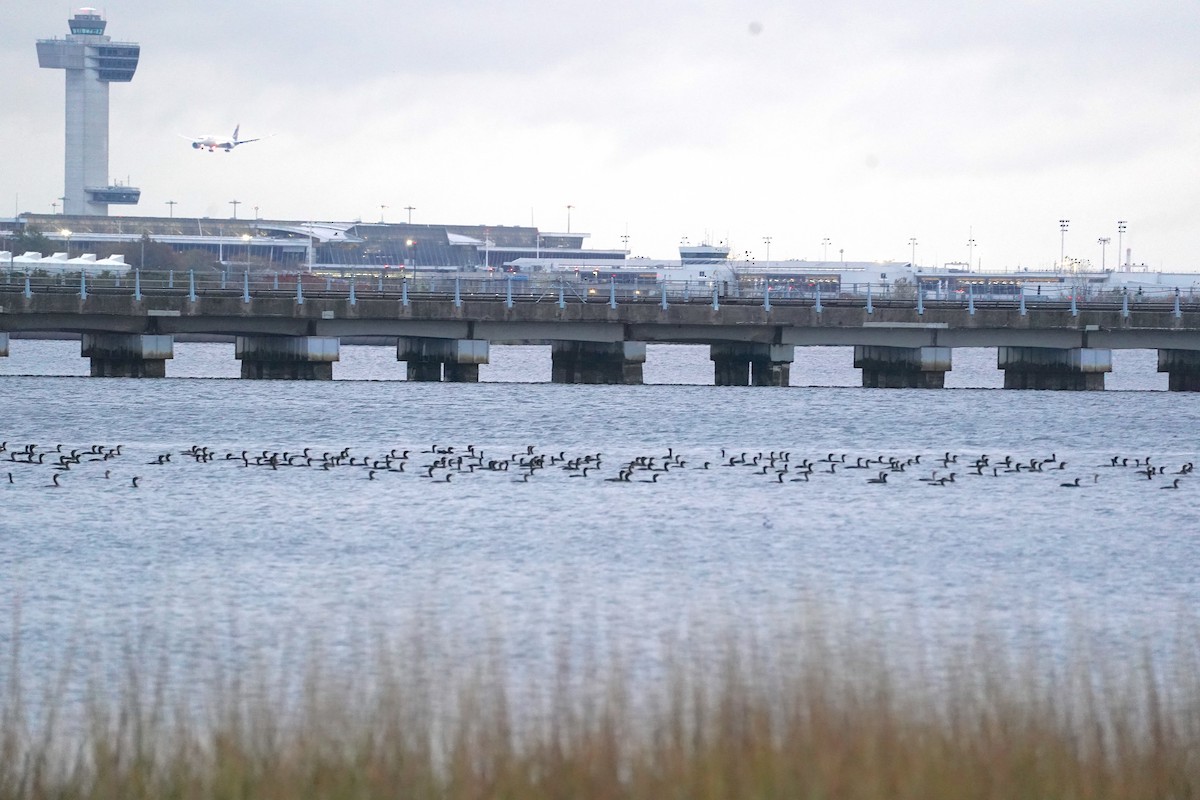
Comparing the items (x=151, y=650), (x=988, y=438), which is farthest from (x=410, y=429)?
(x=151, y=650)

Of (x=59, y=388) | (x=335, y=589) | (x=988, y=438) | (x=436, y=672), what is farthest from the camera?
(x=59, y=388)

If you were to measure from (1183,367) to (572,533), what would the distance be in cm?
6039

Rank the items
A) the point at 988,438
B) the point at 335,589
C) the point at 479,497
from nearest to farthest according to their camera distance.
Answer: the point at 335,589, the point at 479,497, the point at 988,438

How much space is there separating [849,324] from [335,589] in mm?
52441

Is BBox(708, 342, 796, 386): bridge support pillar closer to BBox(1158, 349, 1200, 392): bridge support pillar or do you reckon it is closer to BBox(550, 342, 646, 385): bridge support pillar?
BBox(550, 342, 646, 385): bridge support pillar

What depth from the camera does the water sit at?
26.5 metres

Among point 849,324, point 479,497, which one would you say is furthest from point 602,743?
point 849,324

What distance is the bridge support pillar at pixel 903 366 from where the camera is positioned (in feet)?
270

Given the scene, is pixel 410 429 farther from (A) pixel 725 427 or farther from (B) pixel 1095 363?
(B) pixel 1095 363

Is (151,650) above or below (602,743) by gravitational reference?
below

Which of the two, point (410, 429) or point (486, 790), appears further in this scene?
point (410, 429)

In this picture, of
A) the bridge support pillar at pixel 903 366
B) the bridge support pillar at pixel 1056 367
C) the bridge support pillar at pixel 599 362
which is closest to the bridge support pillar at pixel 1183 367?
the bridge support pillar at pixel 1056 367

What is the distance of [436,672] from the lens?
68.5 feet

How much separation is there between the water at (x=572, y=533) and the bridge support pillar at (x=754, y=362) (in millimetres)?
9052
